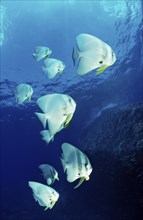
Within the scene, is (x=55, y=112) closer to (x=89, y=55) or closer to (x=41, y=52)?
(x=89, y=55)

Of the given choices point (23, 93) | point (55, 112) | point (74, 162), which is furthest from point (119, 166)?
point (55, 112)

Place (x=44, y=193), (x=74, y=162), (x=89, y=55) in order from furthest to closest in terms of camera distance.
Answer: (x=44, y=193), (x=74, y=162), (x=89, y=55)

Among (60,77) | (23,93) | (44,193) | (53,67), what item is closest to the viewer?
(44,193)

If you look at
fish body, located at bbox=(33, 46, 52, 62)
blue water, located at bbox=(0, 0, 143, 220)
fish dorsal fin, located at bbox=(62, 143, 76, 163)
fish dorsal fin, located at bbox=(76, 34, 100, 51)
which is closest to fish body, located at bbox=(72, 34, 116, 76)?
fish dorsal fin, located at bbox=(76, 34, 100, 51)

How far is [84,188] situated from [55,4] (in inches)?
460

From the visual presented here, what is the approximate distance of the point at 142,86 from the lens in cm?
2483

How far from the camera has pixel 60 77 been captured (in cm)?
2120

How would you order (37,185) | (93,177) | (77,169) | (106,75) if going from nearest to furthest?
(77,169) < (37,185) < (93,177) < (106,75)

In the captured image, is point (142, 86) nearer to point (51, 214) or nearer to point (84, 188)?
point (84, 188)

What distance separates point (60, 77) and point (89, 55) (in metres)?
18.2

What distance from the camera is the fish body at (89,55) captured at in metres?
3.15

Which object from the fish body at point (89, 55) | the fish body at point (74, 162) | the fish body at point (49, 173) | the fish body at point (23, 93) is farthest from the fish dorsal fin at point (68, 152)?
the fish body at point (23, 93)

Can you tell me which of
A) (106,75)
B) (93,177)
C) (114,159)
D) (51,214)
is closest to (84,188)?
(93,177)

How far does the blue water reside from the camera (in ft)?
54.9
